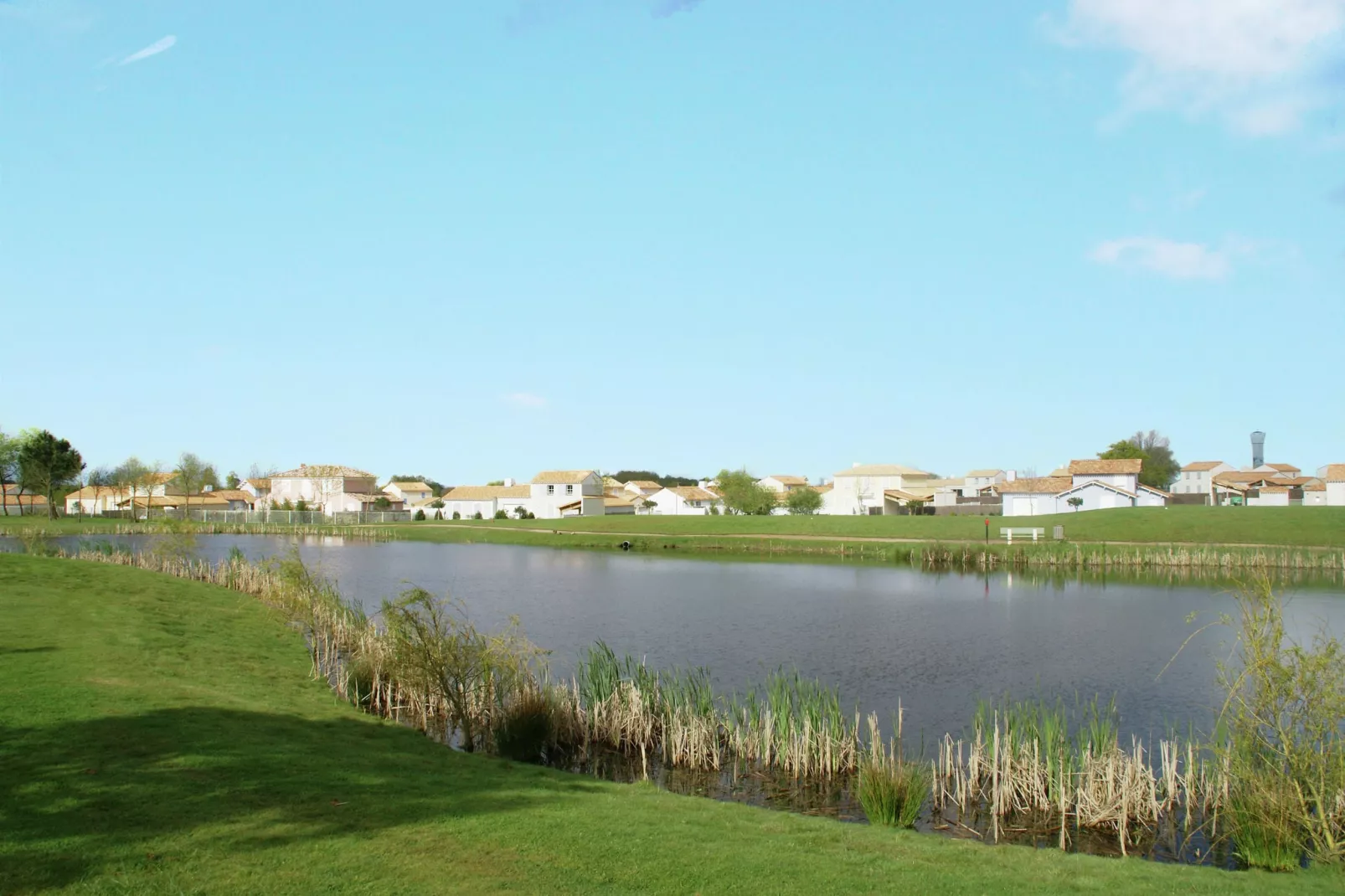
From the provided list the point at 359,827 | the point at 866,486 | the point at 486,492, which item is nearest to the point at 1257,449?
the point at 866,486

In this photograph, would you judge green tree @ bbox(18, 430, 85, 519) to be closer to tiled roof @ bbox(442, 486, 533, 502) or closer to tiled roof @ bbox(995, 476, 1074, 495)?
tiled roof @ bbox(442, 486, 533, 502)

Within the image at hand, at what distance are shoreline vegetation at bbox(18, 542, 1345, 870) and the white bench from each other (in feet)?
142

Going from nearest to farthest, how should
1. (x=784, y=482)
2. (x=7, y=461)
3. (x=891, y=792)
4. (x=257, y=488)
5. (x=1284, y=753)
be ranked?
(x=1284, y=753), (x=891, y=792), (x=7, y=461), (x=257, y=488), (x=784, y=482)

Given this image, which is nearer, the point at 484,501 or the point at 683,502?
the point at 484,501

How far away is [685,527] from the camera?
79.1 meters

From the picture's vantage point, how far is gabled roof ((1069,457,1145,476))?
263ft

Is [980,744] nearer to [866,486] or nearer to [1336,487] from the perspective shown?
[1336,487]

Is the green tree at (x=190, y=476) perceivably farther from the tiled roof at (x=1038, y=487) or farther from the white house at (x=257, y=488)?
the tiled roof at (x=1038, y=487)

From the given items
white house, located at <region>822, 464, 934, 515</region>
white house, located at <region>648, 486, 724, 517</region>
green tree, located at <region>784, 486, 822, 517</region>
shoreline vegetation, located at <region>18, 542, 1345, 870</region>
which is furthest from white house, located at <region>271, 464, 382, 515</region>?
shoreline vegetation, located at <region>18, 542, 1345, 870</region>

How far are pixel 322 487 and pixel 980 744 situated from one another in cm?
10215

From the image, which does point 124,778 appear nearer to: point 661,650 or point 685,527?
point 661,650

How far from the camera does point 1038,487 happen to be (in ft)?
268

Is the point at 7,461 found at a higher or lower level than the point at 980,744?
higher

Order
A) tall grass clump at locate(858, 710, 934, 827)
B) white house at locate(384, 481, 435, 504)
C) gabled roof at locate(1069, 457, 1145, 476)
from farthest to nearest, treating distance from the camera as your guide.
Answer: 1. white house at locate(384, 481, 435, 504)
2. gabled roof at locate(1069, 457, 1145, 476)
3. tall grass clump at locate(858, 710, 934, 827)
